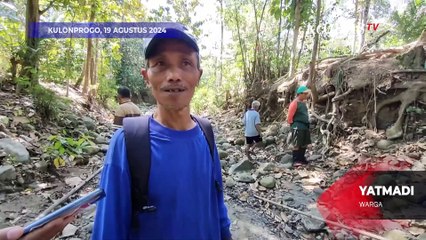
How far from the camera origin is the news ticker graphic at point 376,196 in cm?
393

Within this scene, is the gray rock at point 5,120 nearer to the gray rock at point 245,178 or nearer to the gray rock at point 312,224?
the gray rock at point 245,178

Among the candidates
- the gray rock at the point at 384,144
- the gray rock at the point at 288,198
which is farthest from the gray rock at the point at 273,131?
the gray rock at the point at 288,198

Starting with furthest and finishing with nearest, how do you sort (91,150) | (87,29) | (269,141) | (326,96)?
(87,29), (269,141), (326,96), (91,150)

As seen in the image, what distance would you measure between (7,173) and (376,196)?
5205mm

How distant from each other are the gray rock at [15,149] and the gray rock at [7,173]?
34 centimetres

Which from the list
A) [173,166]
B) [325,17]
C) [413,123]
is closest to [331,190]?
[413,123]

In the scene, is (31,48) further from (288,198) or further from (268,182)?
(288,198)

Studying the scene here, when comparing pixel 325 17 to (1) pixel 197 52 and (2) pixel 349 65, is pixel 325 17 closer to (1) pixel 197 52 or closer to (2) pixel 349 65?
(2) pixel 349 65

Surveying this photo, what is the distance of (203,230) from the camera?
120 cm

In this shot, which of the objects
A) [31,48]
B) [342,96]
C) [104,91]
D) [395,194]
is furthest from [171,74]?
[104,91]

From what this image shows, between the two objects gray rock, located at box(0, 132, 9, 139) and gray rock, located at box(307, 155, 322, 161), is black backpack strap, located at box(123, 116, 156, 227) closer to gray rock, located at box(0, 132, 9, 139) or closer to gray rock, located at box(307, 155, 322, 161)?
gray rock, located at box(0, 132, 9, 139)

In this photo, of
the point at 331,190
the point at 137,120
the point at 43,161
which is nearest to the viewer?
the point at 137,120

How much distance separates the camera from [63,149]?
4730 millimetres

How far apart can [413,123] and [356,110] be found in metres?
1.30
